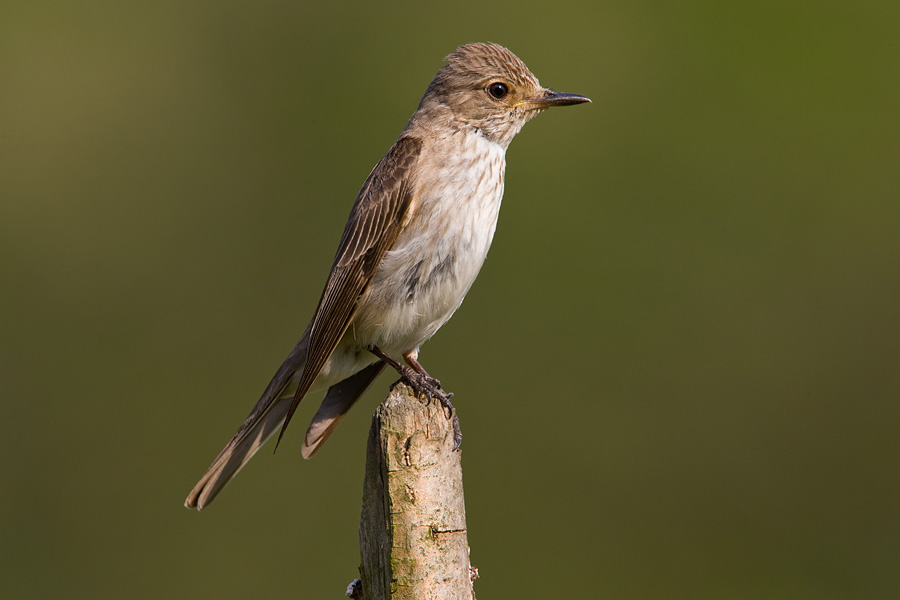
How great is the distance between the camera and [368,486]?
3.17 metres

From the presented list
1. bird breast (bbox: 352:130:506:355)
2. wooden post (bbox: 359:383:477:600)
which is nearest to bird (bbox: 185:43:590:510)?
bird breast (bbox: 352:130:506:355)

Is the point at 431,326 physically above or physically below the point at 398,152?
below

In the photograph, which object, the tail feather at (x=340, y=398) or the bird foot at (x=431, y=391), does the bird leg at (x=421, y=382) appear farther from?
the tail feather at (x=340, y=398)

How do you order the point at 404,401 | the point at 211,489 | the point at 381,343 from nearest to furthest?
the point at 404,401 < the point at 211,489 < the point at 381,343

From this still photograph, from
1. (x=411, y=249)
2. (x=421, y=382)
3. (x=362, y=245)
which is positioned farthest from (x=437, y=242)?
(x=421, y=382)

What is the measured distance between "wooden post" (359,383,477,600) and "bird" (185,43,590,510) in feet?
2.99

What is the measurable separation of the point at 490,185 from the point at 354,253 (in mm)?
638

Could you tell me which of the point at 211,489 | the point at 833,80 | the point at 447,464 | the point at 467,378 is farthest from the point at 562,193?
the point at 447,464

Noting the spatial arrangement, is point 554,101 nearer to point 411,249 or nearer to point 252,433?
point 411,249

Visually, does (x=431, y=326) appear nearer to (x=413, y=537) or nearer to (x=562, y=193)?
(x=413, y=537)

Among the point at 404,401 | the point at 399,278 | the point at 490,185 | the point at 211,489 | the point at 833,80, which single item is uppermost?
the point at 833,80

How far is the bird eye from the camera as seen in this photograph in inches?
182

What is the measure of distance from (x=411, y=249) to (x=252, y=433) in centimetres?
106

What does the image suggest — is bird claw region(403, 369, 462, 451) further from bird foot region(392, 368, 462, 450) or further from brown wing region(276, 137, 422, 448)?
brown wing region(276, 137, 422, 448)
